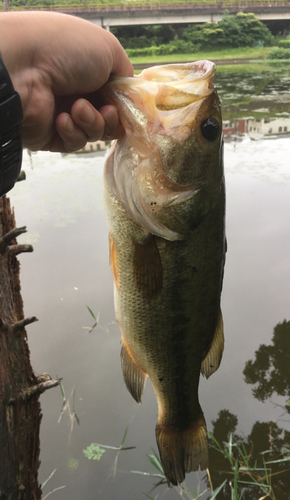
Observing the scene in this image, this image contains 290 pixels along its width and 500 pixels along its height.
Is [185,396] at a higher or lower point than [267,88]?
lower

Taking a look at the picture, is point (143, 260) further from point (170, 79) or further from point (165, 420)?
point (165, 420)

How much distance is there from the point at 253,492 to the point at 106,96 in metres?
2.68

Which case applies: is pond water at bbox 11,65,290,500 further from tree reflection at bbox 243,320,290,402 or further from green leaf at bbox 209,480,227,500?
green leaf at bbox 209,480,227,500

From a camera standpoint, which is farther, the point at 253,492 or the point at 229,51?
the point at 229,51

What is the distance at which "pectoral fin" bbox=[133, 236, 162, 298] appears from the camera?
1.26m

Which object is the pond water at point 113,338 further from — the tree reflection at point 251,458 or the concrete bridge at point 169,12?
the concrete bridge at point 169,12

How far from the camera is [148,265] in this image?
1.26 m

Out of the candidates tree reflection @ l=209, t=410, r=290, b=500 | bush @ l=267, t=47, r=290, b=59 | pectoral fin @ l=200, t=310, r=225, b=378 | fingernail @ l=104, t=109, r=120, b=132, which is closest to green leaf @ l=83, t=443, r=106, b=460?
tree reflection @ l=209, t=410, r=290, b=500

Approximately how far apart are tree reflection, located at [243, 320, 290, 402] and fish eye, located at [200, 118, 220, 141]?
2.58 metres

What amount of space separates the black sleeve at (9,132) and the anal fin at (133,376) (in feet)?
2.88

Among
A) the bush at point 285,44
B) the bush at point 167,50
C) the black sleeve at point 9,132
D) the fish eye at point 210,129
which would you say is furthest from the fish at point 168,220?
the bush at point 285,44

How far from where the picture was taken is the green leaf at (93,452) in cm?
256

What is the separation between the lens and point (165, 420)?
1.58 meters

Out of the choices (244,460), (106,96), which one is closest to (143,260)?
(106,96)
